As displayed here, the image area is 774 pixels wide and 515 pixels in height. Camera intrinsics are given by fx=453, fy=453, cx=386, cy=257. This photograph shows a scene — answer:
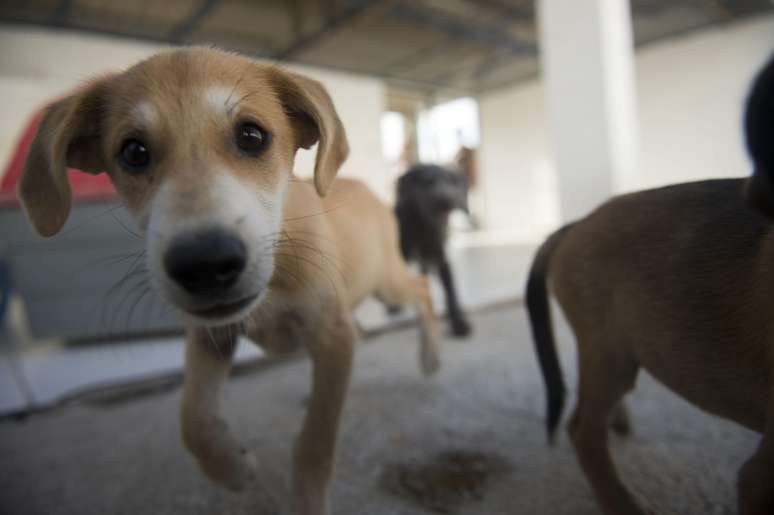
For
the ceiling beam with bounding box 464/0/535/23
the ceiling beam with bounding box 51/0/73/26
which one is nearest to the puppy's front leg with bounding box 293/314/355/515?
the ceiling beam with bounding box 51/0/73/26

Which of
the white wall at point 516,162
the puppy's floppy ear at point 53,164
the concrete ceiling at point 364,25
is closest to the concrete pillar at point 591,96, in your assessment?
the concrete ceiling at point 364,25

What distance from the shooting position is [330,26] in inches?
147

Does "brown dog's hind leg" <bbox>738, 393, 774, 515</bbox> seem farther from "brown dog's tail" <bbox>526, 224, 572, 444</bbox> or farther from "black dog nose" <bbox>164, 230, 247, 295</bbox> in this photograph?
"black dog nose" <bbox>164, 230, 247, 295</bbox>

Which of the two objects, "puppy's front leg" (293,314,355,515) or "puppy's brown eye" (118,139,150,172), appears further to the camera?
"puppy's front leg" (293,314,355,515)

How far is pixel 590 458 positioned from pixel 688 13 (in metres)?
6.79

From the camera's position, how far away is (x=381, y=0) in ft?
10.4

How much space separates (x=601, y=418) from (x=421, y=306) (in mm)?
1223

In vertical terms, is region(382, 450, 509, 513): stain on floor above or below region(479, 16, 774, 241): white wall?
below

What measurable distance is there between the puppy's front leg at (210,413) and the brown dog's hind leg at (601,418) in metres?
0.81

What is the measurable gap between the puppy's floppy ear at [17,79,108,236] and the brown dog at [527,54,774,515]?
111 cm

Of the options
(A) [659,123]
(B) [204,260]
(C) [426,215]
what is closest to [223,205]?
(B) [204,260]

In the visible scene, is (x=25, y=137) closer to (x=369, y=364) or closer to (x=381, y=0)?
(x=381, y=0)

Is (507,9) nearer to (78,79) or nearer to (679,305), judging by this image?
(78,79)

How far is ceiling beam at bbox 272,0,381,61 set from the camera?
10.9 ft
